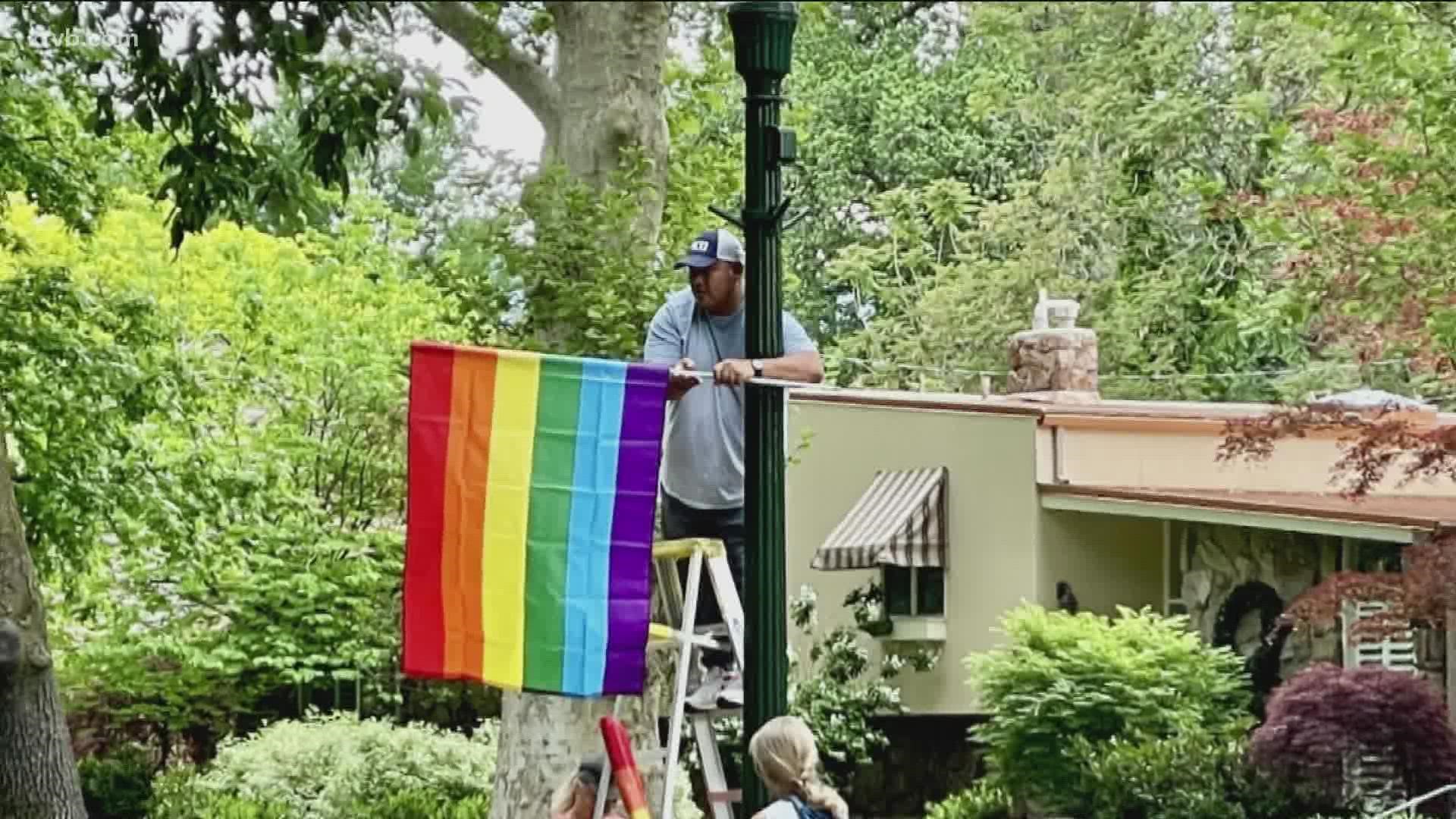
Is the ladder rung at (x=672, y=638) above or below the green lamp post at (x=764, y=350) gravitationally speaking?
below

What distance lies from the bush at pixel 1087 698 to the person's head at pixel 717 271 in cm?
876

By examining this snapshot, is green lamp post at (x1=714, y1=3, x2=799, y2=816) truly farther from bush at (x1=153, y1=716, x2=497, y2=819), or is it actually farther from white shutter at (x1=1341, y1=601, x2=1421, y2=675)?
white shutter at (x1=1341, y1=601, x2=1421, y2=675)

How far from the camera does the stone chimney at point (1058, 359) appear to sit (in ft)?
77.4

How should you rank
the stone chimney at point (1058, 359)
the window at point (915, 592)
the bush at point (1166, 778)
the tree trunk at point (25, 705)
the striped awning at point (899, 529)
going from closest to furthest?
1. the tree trunk at point (25, 705)
2. the bush at point (1166, 778)
3. the striped awning at point (899, 529)
4. the window at point (915, 592)
5. the stone chimney at point (1058, 359)

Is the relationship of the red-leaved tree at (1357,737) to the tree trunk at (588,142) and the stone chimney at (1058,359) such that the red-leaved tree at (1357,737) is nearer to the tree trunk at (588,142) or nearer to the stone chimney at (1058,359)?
the tree trunk at (588,142)

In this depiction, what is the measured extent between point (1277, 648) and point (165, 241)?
33.0 feet

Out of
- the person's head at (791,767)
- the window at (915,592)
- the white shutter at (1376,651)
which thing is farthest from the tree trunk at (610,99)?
the window at (915,592)

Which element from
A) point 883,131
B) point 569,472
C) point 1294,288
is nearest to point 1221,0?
point 569,472

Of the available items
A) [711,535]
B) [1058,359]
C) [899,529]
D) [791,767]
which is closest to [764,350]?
[711,535]

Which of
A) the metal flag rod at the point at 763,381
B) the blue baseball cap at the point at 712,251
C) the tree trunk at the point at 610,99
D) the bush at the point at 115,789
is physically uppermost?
the tree trunk at the point at 610,99

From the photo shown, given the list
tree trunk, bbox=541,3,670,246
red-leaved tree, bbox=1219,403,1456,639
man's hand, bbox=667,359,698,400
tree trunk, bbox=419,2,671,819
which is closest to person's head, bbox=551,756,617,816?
man's hand, bbox=667,359,698,400

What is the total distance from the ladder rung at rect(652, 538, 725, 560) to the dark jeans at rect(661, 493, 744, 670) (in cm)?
22

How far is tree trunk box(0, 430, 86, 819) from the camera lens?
1197cm

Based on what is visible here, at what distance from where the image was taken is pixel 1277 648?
750 inches
